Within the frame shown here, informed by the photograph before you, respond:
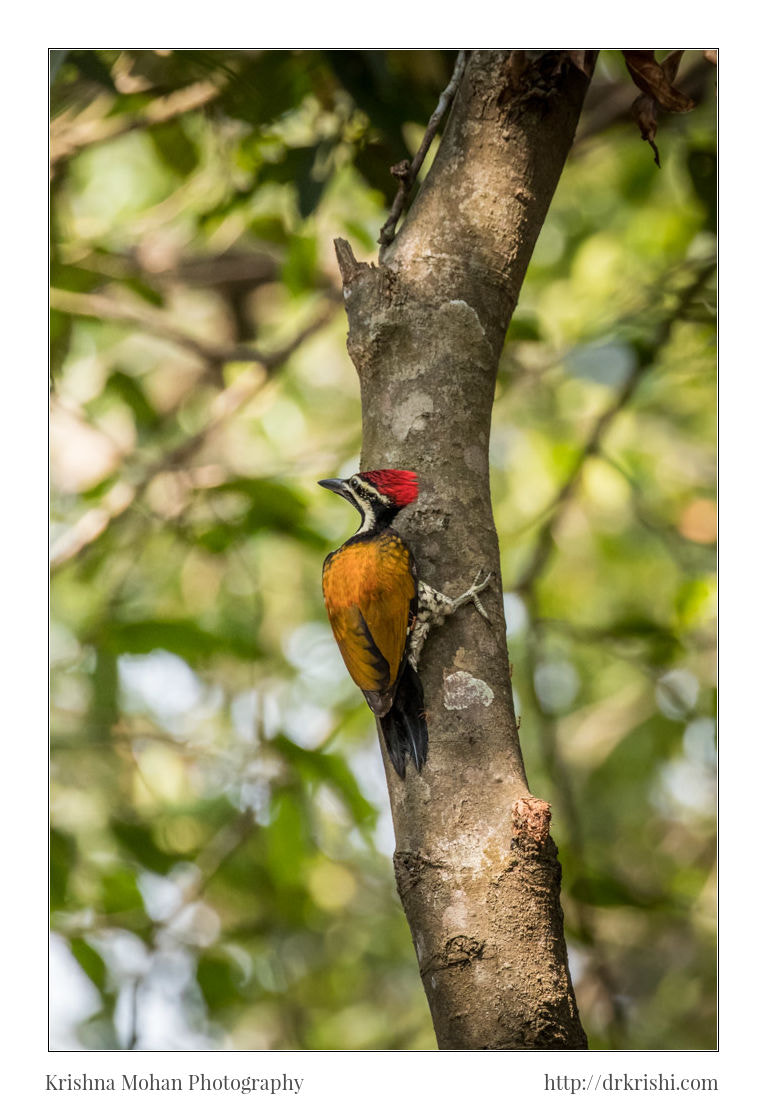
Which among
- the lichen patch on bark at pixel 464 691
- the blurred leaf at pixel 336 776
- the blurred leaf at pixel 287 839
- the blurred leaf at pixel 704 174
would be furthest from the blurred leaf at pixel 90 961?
the blurred leaf at pixel 704 174

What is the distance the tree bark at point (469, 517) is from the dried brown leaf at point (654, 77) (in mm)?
110

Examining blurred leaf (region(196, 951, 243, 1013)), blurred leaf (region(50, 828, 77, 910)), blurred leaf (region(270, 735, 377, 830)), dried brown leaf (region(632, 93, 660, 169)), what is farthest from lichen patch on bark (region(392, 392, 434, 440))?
blurred leaf (region(196, 951, 243, 1013))

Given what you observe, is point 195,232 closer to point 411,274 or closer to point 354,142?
point 354,142

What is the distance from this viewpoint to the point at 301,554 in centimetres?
400

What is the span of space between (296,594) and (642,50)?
258 centimetres

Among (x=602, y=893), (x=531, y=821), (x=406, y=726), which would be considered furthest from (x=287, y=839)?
(x=531, y=821)

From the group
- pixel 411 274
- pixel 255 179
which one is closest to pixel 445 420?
pixel 411 274

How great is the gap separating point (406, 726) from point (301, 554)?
249 centimetres

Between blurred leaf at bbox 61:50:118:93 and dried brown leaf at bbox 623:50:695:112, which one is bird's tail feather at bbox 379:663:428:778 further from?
blurred leaf at bbox 61:50:118:93

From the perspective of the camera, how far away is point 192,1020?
8.38ft

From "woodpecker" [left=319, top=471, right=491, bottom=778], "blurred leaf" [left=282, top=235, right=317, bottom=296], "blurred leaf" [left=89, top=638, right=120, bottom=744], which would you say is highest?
"blurred leaf" [left=282, top=235, right=317, bottom=296]

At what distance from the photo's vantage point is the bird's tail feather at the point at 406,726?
60.6 inches

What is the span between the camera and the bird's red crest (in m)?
1.68

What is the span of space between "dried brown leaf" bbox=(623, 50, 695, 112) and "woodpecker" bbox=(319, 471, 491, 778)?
42.3 inches
